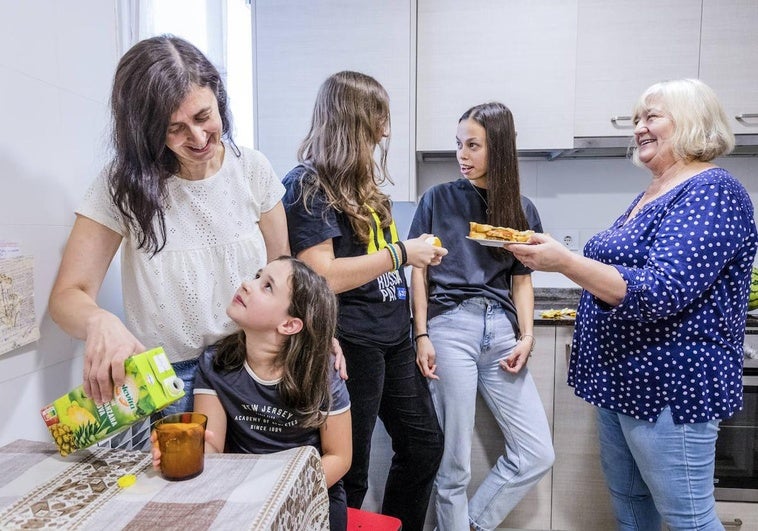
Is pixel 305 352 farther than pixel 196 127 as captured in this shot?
Yes

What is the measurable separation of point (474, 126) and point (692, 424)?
97cm

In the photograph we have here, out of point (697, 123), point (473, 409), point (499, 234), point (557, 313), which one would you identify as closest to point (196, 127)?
point (499, 234)

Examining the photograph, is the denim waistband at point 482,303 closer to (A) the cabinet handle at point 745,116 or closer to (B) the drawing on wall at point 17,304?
(B) the drawing on wall at point 17,304

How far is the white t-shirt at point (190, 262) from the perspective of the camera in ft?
3.16

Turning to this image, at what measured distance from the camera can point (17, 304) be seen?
2.86 feet

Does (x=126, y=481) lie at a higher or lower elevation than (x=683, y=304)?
lower

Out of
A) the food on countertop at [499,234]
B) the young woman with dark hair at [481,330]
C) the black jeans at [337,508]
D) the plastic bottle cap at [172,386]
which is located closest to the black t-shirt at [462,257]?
the young woman with dark hair at [481,330]

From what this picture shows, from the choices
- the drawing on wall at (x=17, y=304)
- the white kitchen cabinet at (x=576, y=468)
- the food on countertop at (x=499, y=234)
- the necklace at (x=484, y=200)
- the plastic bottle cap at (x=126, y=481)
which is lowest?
the white kitchen cabinet at (x=576, y=468)

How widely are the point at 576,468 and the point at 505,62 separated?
1.50 metres

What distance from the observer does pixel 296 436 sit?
3.46ft

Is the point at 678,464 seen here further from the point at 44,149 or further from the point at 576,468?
the point at 44,149

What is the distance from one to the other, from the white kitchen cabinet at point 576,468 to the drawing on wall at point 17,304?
1526 millimetres

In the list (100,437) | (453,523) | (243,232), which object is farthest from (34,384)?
(453,523)

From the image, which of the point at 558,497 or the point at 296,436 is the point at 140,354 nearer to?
the point at 296,436
